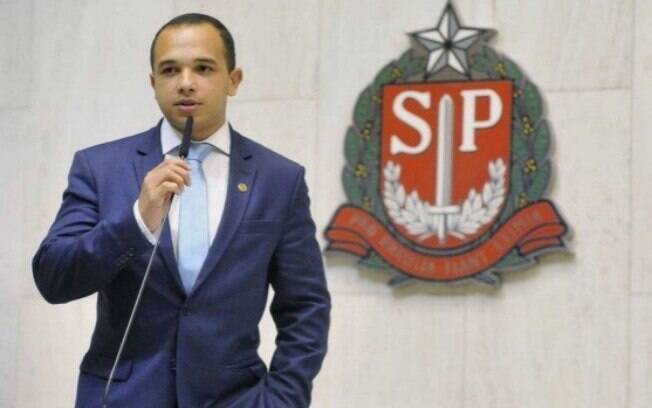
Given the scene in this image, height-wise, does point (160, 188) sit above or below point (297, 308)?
above

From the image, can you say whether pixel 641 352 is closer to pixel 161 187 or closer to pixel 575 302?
pixel 575 302

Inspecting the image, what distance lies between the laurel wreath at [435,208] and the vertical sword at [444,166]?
0.06 feet

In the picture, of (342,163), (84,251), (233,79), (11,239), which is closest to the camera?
(84,251)

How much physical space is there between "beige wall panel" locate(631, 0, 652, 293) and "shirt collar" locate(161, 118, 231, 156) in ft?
7.22

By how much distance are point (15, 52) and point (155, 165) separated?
10.9 ft

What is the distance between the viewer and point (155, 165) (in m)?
3.00

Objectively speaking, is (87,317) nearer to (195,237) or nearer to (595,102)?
(595,102)

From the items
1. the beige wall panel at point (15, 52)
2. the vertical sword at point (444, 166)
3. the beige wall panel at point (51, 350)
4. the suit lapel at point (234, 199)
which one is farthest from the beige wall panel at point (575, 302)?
the beige wall panel at point (15, 52)

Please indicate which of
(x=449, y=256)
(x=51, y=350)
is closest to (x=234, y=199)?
(x=449, y=256)

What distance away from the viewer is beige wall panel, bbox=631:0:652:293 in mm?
4773

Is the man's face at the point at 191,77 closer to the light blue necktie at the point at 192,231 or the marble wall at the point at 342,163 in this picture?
the light blue necktie at the point at 192,231

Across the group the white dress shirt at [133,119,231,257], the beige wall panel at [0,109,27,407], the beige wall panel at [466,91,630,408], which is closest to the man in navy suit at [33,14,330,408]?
the white dress shirt at [133,119,231,257]

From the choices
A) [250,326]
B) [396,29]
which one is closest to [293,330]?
[250,326]

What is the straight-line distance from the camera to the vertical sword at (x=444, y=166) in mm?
5082
